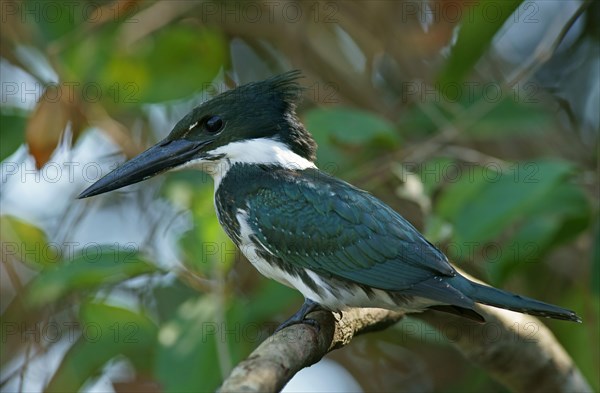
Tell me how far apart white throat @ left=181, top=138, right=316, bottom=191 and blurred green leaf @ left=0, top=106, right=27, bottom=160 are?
64 cm

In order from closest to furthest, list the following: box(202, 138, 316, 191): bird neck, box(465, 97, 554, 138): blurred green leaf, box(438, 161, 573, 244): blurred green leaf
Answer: box(438, 161, 573, 244): blurred green leaf → box(202, 138, 316, 191): bird neck → box(465, 97, 554, 138): blurred green leaf

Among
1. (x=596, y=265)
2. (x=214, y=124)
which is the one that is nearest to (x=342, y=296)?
(x=214, y=124)

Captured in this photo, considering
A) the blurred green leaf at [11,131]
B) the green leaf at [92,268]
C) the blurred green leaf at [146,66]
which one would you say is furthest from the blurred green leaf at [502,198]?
the blurred green leaf at [11,131]

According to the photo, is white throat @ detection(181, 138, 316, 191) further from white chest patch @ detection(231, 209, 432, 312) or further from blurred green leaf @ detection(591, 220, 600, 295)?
blurred green leaf @ detection(591, 220, 600, 295)

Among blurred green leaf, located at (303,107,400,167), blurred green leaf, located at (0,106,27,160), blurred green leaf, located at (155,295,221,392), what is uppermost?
blurred green leaf, located at (303,107,400,167)

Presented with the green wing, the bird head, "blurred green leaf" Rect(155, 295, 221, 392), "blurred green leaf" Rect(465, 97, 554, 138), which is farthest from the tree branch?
"blurred green leaf" Rect(465, 97, 554, 138)

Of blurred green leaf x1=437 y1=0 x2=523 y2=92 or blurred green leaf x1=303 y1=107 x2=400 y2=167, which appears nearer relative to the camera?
blurred green leaf x1=437 y1=0 x2=523 y2=92

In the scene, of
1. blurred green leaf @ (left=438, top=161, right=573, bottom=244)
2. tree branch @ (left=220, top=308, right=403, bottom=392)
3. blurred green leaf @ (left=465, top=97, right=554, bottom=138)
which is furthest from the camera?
blurred green leaf @ (left=465, top=97, right=554, bottom=138)

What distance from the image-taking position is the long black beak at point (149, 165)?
3002mm

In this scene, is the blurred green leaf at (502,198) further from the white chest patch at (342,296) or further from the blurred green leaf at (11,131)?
the blurred green leaf at (11,131)

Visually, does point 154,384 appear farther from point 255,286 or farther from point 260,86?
point 260,86

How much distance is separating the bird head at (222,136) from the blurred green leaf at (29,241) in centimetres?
62

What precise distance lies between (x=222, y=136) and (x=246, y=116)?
0.32 feet

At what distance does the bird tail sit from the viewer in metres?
2.37
